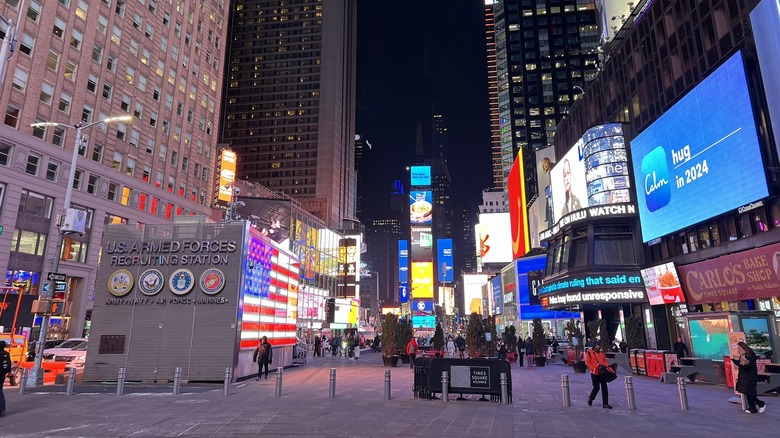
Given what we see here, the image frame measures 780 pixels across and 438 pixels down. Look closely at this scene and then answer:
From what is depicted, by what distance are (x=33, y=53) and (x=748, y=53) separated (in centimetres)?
5100

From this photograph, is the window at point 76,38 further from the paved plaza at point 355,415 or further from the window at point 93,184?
the paved plaza at point 355,415

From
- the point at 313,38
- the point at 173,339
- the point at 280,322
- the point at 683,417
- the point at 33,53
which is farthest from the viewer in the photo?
the point at 313,38

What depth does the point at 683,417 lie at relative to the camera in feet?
37.9

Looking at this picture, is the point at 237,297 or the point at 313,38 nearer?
the point at 237,297

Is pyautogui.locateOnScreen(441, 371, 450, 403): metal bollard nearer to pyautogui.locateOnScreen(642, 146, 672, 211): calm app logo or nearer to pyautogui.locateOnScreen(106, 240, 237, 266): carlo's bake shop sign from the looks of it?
pyautogui.locateOnScreen(106, 240, 237, 266): carlo's bake shop sign

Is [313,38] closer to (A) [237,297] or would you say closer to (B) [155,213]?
(B) [155,213]

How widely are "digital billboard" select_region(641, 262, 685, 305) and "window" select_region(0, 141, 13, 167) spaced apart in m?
48.5

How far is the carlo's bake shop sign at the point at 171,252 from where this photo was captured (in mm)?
21172

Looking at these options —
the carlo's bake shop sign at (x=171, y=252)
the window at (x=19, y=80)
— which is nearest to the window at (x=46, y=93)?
the window at (x=19, y=80)

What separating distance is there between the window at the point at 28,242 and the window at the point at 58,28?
18060 mm

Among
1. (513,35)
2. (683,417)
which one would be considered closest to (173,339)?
(683,417)

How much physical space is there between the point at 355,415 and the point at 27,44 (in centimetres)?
4448

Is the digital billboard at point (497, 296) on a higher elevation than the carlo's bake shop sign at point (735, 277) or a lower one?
higher

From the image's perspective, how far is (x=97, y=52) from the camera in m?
46.1
